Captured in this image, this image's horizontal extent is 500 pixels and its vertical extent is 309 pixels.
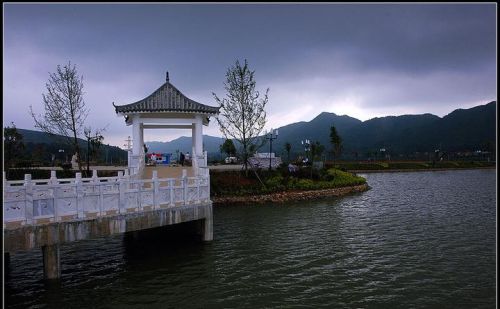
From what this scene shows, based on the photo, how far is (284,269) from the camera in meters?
12.1

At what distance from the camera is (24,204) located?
949cm

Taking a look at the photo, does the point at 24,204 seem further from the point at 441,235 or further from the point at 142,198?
the point at 441,235

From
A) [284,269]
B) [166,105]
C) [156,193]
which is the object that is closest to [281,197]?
[166,105]

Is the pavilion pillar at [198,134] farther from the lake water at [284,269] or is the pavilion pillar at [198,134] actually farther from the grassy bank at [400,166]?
the grassy bank at [400,166]

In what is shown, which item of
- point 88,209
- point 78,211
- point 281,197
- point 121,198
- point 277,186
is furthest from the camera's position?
point 277,186

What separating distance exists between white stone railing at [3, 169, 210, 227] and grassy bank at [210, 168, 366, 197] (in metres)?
13.6

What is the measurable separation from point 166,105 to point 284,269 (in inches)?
422

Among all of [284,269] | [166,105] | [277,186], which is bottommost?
[284,269]

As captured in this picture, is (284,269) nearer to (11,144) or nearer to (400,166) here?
(11,144)

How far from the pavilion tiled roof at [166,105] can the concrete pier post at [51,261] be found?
9577 mm

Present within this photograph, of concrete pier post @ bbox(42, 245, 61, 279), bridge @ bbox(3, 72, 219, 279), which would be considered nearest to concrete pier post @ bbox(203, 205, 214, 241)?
bridge @ bbox(3, 72, 219, 279)

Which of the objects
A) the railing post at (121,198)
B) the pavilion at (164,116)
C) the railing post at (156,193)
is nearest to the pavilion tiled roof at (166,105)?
the pavilion at (164,116)

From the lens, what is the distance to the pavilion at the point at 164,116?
1878 centimetres

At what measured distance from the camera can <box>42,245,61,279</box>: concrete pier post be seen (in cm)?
1022
